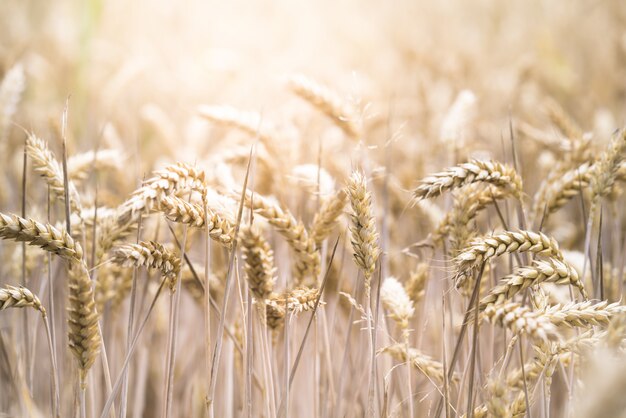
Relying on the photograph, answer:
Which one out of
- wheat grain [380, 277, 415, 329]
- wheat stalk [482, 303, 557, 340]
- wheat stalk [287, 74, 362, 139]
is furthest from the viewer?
wheat stalk [287, 74, 362, 139]

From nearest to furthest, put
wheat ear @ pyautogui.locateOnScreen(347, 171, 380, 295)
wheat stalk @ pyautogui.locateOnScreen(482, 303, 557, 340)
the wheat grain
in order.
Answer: wheat stalk @ pyautogui.locateOnScreen(482, 303, 557, 340), wheat ear @ pyautogui.locateOnScreen(347, 171, 380, 295), the wheat grain

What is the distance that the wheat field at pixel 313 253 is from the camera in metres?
0.94

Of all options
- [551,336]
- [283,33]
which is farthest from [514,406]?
[283,33]

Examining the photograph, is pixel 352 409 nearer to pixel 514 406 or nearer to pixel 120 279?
pixel 514 406

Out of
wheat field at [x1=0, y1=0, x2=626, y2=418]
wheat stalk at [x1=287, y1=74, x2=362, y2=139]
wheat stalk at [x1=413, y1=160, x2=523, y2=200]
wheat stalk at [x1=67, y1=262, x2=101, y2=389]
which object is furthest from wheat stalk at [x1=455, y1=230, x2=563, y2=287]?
wheat stalk at [x1=287, y1=74, x2=362, y2=139]

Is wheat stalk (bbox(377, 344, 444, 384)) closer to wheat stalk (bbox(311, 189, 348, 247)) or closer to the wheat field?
the wheat field

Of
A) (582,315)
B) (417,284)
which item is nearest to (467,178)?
(582,315)

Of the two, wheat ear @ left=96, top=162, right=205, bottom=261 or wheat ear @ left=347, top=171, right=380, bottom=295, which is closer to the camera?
wheat ear @ left=96, top=162, right=205, bottom=261

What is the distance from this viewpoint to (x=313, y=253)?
109 cm

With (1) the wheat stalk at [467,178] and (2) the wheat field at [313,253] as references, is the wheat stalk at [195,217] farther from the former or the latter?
(1) the wheat stalk at [467,178]

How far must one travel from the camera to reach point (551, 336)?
80 centimetres

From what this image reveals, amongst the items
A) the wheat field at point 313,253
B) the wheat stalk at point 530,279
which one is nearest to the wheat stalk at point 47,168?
the wheat field at point 313,253

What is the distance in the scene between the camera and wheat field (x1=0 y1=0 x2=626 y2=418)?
3.08ft

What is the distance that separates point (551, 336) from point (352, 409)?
1.90 feet
